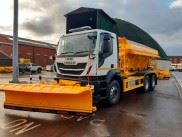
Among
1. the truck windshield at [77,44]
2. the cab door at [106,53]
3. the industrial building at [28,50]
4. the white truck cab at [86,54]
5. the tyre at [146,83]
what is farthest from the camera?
the industrial building at [28,50]

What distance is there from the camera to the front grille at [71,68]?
9.79 meters

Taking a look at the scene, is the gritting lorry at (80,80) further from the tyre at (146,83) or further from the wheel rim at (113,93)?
the tyre at (146,83)

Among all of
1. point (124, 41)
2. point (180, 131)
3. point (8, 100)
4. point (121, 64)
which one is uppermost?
point (124, 41)

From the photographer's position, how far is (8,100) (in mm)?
9219

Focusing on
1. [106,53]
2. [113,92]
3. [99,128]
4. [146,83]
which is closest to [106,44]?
[106,53]

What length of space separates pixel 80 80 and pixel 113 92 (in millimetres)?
1655

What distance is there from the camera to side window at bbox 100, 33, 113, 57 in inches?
394

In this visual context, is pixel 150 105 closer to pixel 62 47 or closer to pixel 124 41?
pixel 124 41

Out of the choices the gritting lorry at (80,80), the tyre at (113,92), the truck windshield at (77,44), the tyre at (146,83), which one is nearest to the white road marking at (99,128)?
the gritting lorry at (80,80)

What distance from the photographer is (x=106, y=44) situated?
10.2m

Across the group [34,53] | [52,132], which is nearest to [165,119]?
[52,132]

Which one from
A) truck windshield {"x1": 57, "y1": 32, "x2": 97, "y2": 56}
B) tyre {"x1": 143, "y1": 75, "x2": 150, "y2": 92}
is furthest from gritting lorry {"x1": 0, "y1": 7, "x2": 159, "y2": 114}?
tyre {"x1": 143, "y1": 75, "x2": 150, "y2": 92}

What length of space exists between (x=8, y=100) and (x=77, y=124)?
2730 millimetres

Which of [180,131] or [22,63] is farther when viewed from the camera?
[22,63]
